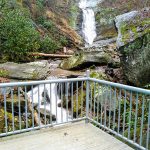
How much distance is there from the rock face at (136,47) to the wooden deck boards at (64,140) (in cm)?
244

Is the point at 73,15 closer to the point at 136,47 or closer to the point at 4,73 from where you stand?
the point at 4,73

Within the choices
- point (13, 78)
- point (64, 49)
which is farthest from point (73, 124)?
point (64, 49)

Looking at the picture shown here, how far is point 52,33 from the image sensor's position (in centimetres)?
1521

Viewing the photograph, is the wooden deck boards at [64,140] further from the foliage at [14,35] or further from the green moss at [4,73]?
the foliage at [14,35]

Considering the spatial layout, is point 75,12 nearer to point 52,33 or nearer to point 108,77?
point 52,33

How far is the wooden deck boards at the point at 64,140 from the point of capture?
3.62m

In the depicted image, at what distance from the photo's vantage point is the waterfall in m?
17.2

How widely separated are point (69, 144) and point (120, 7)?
51.1 ft

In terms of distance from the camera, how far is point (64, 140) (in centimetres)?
385

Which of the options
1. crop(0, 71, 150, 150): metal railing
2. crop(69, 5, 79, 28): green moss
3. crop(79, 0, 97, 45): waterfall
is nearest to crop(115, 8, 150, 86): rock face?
crop(0, 71, 150, 150): metal railing

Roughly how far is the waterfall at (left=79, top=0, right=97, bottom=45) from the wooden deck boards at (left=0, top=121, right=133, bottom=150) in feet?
42.6

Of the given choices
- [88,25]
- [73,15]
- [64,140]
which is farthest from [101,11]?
[64,140]

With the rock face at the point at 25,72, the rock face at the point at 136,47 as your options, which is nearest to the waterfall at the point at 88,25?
the rock face at the point at 25,72

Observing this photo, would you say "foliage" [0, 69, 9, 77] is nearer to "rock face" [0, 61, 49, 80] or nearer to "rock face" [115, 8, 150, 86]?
"rock face" [0, 61, 49, 80]
